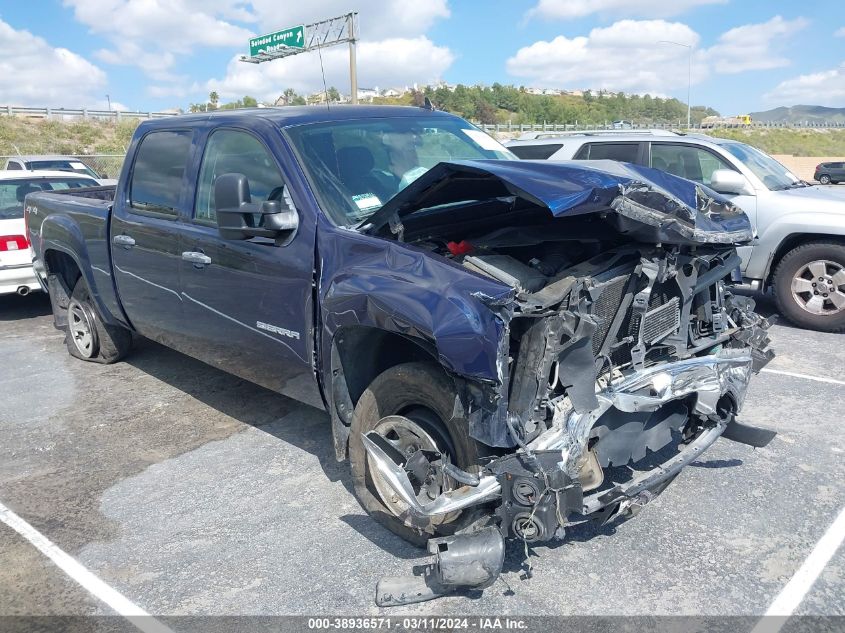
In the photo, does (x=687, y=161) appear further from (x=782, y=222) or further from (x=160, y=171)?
(x=160, y=171)

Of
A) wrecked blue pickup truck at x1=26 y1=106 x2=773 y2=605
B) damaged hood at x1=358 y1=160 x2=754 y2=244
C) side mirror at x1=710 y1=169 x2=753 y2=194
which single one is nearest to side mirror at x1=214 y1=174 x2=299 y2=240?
wrecked blue pickup truck at x1=26 y1=106 x2=773 y2=605

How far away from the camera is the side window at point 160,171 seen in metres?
4.59

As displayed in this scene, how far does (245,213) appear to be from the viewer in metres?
3.57

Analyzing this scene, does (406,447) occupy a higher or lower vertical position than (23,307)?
higher

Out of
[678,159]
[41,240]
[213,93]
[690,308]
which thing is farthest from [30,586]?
[213,93]

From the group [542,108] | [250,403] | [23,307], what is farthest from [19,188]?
[542,108]

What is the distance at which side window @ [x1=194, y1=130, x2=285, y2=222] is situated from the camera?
12.8 ft

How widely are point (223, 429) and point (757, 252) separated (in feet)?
18.2

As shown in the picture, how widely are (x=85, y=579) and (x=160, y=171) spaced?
282 cm

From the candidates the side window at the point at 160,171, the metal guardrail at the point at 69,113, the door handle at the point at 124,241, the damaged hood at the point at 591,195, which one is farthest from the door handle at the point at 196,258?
the metal guardrail at the point at 69,113

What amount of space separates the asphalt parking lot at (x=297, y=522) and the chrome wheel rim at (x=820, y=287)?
1.49 meters

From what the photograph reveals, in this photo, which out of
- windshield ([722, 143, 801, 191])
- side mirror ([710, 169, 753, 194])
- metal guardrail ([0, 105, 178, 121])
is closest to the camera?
side mirror ([710, 169, 753, 194])

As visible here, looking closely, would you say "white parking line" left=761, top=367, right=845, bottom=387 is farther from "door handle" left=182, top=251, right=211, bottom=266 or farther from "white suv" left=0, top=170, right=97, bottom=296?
"white suv" left=0, top=170, right=97, bottom=296

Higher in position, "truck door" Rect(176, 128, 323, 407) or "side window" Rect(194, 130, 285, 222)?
"side window" Rect(194, 130, 285, 222)
